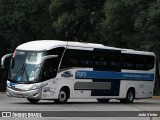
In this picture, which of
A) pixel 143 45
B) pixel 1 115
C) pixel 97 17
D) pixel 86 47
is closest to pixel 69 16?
pixel 97 17

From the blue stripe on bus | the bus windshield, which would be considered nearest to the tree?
the blue stripe on bus

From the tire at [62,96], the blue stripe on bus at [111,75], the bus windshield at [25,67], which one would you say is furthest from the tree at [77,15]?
the bus windshield at [25,67]

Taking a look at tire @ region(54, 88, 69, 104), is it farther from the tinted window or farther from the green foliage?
the green foliage

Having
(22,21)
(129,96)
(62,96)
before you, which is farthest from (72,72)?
(22,21)

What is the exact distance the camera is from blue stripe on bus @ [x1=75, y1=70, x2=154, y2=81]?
95.8 feet

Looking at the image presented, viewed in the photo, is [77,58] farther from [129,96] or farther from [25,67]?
[129,96]

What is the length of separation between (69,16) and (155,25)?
10406mm

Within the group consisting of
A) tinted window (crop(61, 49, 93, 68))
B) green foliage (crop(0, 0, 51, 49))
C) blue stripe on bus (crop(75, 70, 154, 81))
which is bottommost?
blue stripe on bus (crop(75, 70, 154, 81))

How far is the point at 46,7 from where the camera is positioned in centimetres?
5438

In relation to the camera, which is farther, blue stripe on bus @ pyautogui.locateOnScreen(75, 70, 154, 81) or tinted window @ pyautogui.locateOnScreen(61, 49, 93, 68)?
blue stripe on bus @ pyautogui.locateOnScreen(75, 70, 154, 81)

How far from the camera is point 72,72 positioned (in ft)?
93.6

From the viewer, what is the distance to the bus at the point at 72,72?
27.0 metres

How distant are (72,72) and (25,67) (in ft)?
9.24

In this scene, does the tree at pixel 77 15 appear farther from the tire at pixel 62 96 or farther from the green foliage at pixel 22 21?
the tire at pixel 62 96
